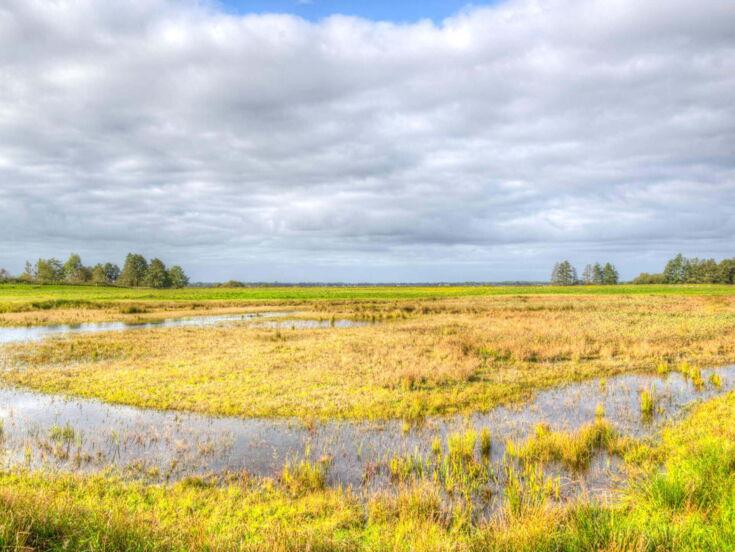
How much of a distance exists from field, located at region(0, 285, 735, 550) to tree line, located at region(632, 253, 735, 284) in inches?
7404

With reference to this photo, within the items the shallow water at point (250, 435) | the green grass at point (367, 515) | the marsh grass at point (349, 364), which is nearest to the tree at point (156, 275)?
the marsh grass at point (349, 364)

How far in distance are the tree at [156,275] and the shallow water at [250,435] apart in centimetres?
15478

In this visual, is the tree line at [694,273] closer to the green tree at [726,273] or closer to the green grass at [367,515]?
the green tree at [726,273]

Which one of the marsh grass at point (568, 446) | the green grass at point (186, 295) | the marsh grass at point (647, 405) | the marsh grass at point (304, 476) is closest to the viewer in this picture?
the marsh grass at point (304, 476)

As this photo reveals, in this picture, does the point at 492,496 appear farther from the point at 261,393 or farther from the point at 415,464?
the point at 261,393

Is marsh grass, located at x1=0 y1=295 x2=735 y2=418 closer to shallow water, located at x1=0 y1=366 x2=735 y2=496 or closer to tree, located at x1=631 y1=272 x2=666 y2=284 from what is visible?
shallow water, located at x1=0 y1=366 x2=735 y2=496

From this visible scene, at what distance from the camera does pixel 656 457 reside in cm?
1077

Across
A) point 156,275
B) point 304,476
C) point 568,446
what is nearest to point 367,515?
point 304,476

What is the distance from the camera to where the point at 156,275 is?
159125 millimetres

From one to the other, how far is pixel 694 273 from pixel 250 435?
732 ft

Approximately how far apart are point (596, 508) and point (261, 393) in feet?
42.4

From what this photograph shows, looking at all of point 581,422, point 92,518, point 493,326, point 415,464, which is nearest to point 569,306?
point 493,326

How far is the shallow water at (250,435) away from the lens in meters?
10.5

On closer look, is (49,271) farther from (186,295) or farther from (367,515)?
(367,515)
